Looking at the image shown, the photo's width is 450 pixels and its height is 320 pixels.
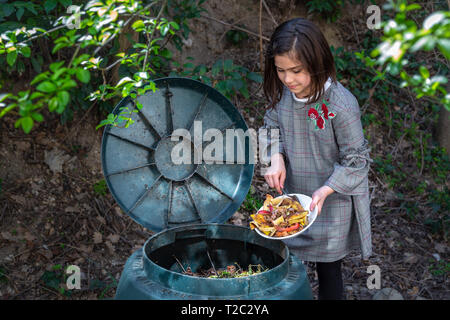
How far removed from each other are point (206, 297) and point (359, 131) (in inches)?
41.9

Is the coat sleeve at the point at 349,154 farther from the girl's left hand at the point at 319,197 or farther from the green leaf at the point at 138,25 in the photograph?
the green leaf at the point at 138,25

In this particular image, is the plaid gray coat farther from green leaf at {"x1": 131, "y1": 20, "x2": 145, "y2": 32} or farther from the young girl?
green leaf at {"x1": 131, "y1": 20, "x2": 145, "y2": 32}

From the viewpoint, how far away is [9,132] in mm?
3586

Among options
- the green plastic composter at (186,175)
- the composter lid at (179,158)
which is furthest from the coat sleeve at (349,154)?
the composter lid at (179,158)

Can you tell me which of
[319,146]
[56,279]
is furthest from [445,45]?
[56,279]

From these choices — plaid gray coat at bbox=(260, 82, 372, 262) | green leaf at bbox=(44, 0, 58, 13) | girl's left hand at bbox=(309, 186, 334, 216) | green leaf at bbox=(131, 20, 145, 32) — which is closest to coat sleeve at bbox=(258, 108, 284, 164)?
plaid gray coat at bbox=(260, 82, 372, 262)

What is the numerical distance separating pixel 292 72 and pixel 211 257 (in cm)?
106

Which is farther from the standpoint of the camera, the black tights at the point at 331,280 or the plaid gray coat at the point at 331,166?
the black tights at the point at 331,280

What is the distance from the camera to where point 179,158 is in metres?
2.48

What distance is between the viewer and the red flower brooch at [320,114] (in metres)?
2.11

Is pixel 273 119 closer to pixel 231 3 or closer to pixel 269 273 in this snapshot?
pixel 269 273

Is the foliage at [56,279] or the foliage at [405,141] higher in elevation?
the foliage at [405,141]

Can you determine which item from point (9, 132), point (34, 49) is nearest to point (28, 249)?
point (9, 132)

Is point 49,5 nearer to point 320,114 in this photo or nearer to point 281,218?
point 320,114
